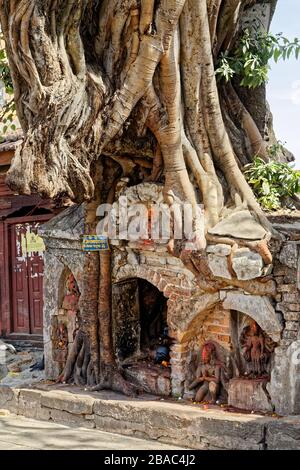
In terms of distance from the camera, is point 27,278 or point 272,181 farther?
point 27,278

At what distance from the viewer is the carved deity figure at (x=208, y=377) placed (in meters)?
7.55

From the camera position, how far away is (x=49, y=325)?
9.31m

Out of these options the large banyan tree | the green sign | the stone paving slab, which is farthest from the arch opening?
the stone paving slab

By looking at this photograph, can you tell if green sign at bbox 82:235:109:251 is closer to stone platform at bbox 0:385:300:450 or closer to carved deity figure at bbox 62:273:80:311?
carved deity figure at bbox 62:273:80:311

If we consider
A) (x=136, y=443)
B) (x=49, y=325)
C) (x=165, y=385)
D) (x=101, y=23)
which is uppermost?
(x=101, y=23)

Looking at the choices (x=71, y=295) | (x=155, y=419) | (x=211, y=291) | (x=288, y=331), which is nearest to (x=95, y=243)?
(x=71, y=295)

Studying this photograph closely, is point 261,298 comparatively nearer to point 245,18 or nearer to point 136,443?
point 136,443

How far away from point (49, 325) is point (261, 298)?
12.2 ft

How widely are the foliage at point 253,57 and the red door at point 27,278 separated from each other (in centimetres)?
528

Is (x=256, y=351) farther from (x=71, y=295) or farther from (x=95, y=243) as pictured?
(x=71, y=295)

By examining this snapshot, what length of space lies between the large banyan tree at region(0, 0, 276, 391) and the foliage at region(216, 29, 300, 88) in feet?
0.62

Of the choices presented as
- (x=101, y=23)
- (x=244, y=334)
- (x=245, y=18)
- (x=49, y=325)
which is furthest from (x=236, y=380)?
(x=245, y=18)

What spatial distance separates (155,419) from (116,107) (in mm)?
3769

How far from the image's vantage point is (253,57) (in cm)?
836
